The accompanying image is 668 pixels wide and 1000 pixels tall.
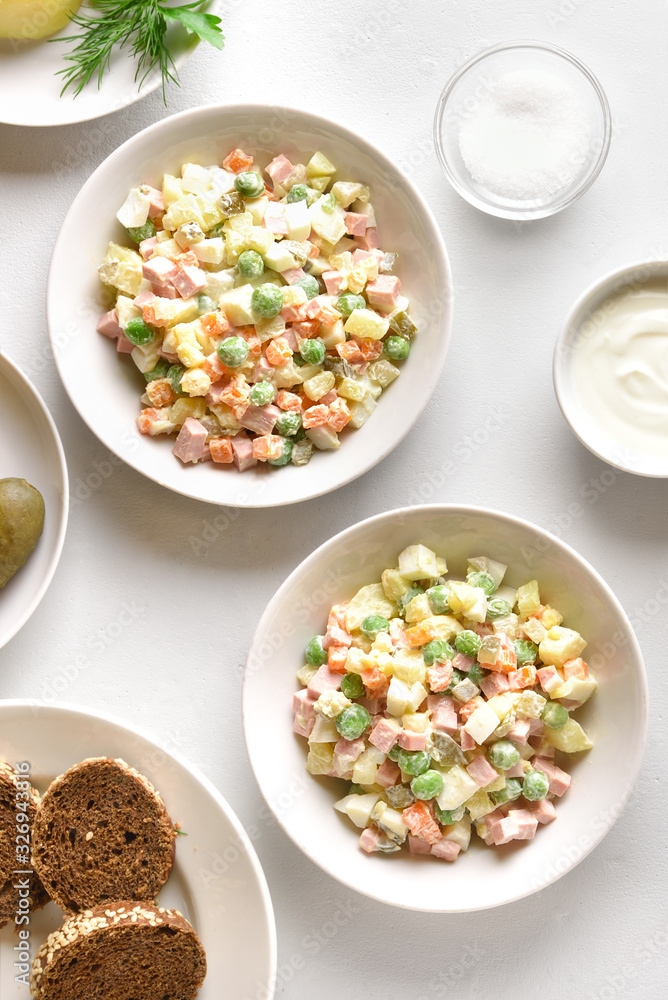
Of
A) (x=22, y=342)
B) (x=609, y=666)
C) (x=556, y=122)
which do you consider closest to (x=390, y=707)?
(x=609, y=666)

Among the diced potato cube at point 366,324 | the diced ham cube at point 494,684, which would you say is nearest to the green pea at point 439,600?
the diced ham cube at point 494,684

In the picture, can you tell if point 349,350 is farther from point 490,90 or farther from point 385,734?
point 385,734

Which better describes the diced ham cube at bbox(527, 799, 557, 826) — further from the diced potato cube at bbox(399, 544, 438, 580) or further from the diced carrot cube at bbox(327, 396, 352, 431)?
the diced carrot cube at bbox(327, 396, 352, 431)

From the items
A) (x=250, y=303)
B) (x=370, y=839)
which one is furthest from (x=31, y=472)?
(x=370, y=839)

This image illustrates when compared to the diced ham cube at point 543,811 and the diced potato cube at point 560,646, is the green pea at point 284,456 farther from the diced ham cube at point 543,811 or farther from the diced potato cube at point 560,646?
the diced ham cube at point 543,811

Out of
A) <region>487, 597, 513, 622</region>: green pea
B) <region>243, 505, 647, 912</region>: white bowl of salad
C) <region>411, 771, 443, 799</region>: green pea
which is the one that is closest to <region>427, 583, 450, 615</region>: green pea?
<region>243, 505, 647, 912</region>: white bowl of salad

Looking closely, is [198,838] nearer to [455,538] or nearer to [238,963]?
[238,963]
